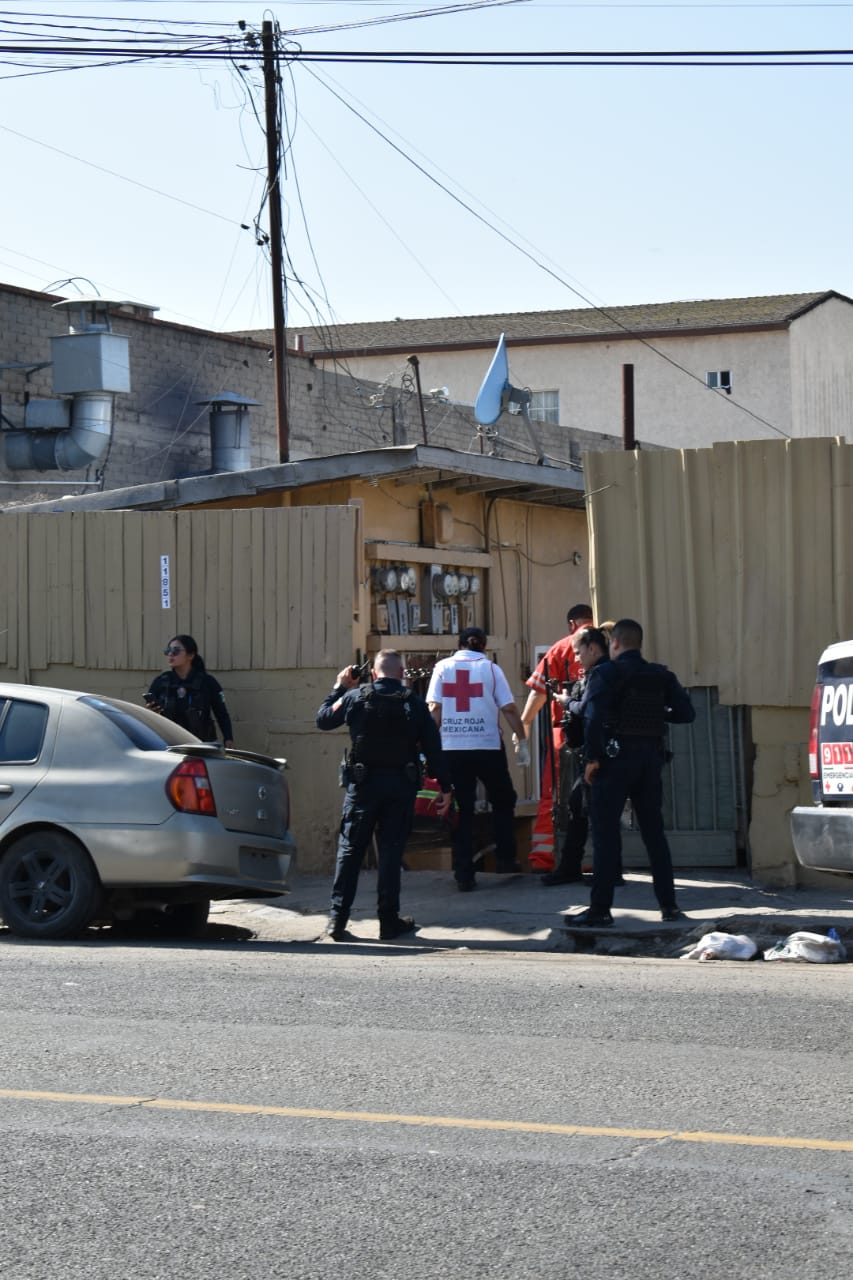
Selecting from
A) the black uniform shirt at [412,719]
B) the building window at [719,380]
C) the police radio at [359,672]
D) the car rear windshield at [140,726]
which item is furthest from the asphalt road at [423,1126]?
the building window at [719,380]

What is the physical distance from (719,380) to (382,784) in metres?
34.5

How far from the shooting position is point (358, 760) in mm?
10258

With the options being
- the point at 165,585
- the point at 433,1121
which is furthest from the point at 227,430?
the point at 433,1121

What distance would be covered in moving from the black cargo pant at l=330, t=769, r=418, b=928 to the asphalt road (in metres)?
1.94

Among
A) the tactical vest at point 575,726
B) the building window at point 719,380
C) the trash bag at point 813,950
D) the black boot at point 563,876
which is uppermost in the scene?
the building window at point 719,380

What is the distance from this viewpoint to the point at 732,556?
449 inches

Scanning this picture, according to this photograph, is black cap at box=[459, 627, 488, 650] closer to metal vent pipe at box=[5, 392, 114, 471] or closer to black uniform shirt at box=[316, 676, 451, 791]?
black uniform shirt at box=[316, 676, 451, 791]

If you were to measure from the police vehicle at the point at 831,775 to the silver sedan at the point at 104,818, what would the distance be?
3.92m

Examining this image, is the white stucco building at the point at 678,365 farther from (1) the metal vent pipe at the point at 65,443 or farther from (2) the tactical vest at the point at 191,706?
(2) the tactical vest at the point at 191,706

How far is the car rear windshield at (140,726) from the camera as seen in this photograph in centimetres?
1030

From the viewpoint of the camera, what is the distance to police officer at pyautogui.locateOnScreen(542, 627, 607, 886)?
10.8 meters

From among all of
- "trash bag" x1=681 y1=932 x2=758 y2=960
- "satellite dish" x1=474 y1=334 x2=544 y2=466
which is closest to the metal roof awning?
"satellite dish" x1=474 y1=334 x2=544 y2=466

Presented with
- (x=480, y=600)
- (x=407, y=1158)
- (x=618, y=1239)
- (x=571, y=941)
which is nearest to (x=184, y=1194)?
(x=407, y=1158)

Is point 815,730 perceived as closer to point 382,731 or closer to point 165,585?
point 382,731
